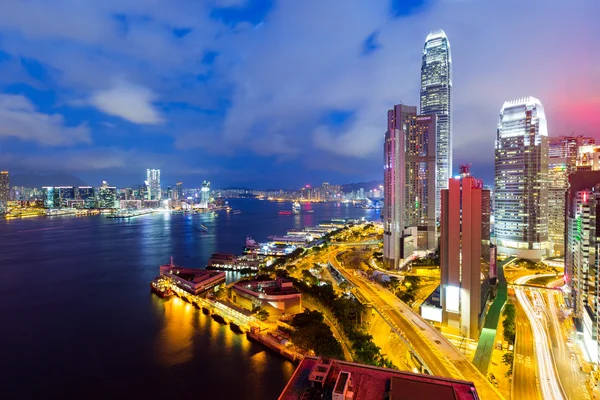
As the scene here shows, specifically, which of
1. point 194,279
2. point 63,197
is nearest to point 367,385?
point 194,279

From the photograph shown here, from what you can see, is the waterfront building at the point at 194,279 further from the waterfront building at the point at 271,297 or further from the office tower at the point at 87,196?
the office tower at the point at 87,196

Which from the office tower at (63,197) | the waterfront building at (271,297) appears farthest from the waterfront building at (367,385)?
the office tower at (63,197)

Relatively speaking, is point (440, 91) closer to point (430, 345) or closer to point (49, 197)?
point (430, 345)

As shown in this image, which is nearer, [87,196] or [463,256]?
[463,256]

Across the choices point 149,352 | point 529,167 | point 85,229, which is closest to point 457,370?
point 149,352

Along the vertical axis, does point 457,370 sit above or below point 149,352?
above

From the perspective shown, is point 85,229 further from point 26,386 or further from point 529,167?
point 529,167

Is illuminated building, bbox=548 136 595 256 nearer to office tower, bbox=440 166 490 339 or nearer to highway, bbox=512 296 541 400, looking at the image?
highway, bbox=512 296 541 400
